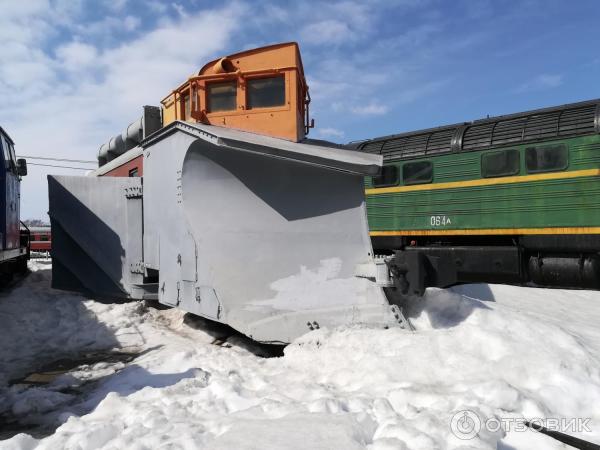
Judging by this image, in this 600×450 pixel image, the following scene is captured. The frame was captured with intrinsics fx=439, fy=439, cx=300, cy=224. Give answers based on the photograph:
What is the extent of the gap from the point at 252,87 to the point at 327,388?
12.5 ft

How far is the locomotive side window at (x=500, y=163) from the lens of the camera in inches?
322

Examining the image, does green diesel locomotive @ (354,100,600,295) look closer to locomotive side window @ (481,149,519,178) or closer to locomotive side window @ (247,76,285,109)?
locomotive side window @ (481,149,519,178)

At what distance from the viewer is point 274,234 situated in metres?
4.76

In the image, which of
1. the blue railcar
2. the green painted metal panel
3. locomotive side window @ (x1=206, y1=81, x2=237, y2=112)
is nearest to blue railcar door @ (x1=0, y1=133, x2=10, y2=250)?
the blue railcar

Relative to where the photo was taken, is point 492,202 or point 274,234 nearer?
point 274,234

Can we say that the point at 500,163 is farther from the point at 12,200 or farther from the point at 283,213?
the point at 12,200

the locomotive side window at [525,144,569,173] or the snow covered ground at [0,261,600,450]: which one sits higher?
the locomotive side window at [525,144,569,173]

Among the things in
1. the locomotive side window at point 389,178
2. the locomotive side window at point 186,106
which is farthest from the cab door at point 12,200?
the locomotive side window at point 389,178

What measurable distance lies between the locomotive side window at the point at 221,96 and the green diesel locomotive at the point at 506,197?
4121 mm

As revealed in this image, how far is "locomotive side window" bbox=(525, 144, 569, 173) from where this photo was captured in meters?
7.71

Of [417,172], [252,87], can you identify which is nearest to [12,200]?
[252,87]

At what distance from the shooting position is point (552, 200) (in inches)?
306

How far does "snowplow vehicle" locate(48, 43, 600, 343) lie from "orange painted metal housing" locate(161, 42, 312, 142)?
17 mm

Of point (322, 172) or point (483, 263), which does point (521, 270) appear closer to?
point (483, 263)
